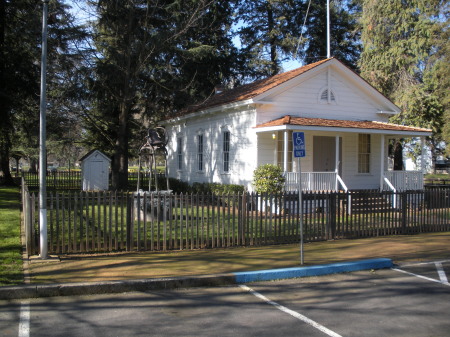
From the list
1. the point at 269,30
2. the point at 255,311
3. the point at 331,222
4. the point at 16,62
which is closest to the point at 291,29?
the point at 269,30

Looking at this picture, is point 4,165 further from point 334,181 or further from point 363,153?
point 363,153

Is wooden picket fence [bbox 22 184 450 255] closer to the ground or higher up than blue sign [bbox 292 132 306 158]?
closer to the ground

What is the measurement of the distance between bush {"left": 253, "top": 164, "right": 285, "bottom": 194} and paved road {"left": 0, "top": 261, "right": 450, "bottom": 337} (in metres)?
8.59

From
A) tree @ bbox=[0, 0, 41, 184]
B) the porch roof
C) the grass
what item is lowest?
→ the grass

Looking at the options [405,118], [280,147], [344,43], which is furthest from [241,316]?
[344,43]

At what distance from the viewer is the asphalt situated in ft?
20.9

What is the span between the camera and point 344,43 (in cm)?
3775

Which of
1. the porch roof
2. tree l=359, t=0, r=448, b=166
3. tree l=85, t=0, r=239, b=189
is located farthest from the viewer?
→ tree l=359, t=0, r=448, b=166

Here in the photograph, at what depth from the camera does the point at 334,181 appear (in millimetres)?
18047

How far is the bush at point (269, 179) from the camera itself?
52.7 ft

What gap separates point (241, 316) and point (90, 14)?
2128 cm

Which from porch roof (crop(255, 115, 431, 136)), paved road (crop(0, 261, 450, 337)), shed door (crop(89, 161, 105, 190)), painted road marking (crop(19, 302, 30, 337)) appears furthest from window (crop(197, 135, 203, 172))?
painted road marking (crop(19, 302, 30, 337))

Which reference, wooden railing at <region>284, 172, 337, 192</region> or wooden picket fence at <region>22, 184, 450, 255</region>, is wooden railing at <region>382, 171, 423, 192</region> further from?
wooden picket fence at <region>22, 184, 450, 255</region>

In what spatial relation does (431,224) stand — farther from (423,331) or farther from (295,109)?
(423,331)
